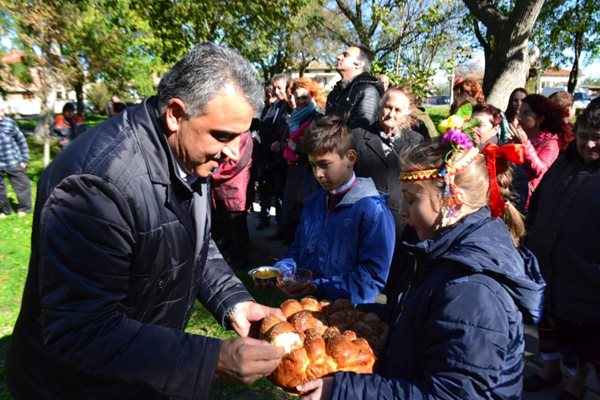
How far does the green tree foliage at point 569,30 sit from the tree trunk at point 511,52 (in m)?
11.4

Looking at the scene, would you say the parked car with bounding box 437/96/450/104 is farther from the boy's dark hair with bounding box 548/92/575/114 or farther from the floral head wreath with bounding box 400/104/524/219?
the floral head wreath with bounding box 400/104/524/219

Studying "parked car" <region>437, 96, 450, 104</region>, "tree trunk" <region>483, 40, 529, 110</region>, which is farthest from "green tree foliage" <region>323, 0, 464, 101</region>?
"parked car" <region>437, 96, 450, 104</region>

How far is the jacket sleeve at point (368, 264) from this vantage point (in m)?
2.63

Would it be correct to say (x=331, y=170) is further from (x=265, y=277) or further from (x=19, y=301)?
(x=19, y=301)

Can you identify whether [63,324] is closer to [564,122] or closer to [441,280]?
[441,280]

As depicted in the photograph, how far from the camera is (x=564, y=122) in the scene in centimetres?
461

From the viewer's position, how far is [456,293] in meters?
1.52

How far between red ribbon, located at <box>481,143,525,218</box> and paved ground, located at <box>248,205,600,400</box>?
2179 millimetres

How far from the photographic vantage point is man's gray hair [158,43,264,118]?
1534 millimetres

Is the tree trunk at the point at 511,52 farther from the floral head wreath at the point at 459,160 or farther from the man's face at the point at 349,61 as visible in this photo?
the floral head wreath at the point at 459,160

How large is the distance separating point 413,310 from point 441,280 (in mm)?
170

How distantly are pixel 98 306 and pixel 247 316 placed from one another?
3.06 ft

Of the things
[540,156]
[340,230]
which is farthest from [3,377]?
[540,156]

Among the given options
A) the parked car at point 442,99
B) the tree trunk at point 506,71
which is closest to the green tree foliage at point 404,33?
the tree trunk at point 506,71
